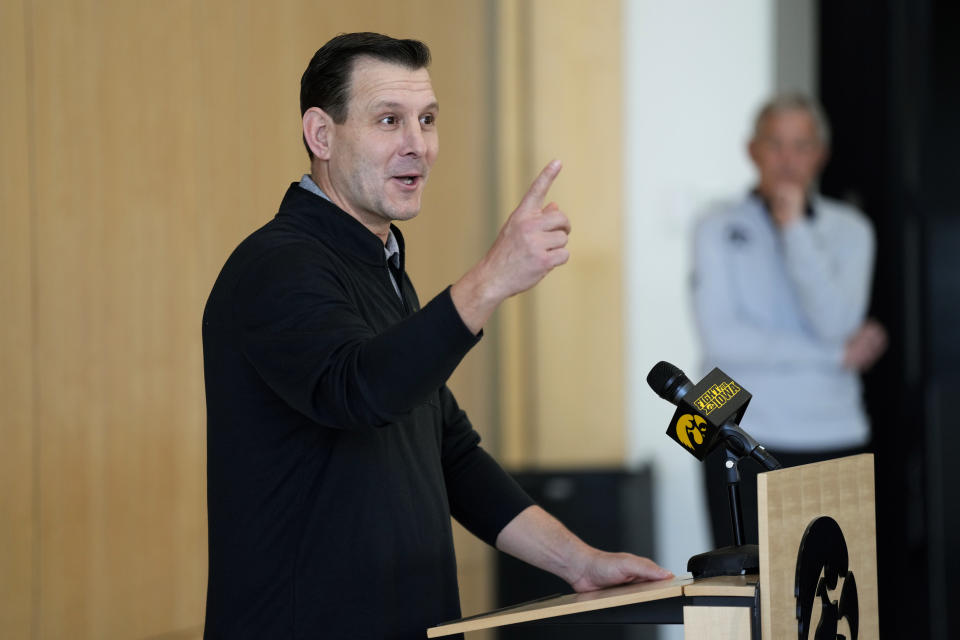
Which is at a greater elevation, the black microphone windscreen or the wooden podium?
the black microphone windscreen

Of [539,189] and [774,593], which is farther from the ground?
[539,189]

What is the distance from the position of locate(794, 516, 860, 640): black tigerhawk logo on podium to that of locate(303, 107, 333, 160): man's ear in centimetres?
85

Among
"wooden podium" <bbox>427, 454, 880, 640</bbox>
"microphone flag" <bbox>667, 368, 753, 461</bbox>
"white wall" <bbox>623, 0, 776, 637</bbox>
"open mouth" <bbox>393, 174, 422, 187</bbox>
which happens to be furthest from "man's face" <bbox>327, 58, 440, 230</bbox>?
"white wall" <bbox>623, 0, 776, 637</bbox>

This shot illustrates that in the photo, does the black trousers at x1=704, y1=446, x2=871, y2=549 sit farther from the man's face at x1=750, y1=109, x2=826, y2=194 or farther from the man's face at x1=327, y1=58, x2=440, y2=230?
the man's face at x1=327, y1=58, x2=440, y2=230

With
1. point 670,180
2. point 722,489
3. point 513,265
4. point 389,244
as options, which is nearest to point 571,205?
point 670,180

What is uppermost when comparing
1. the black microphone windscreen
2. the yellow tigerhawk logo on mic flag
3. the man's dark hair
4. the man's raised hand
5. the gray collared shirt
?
the man's dark hair

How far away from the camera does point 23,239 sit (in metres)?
2.36

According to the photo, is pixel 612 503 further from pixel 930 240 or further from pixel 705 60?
pixel 705 60

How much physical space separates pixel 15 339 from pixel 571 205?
8.58 feet

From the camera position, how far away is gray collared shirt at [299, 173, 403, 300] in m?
1.76

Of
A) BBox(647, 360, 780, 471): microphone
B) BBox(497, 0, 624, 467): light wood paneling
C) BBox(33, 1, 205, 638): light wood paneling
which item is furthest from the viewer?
BBox(497, 0, 624, 467): light wood paneling

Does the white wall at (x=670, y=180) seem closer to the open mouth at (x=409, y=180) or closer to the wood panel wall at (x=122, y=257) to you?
the wood panel wall at (x=122, y=257)

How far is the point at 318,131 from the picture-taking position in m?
1.77

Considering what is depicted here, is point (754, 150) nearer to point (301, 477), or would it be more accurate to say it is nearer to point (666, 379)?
point (666, 379)
